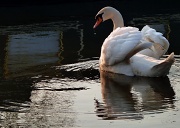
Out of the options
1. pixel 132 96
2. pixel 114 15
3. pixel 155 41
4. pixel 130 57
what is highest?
pixel 114 15

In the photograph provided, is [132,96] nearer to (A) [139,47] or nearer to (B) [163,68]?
(B) [163,68]

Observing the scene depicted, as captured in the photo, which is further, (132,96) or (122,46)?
(122,46)

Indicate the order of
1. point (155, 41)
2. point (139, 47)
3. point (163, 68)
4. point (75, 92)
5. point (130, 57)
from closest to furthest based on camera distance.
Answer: point (75, 92) < point (163, 68) < point (139, 47) < point (130, 57) < point (155, 41)

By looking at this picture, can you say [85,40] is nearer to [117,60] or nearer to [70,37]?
[70,37]

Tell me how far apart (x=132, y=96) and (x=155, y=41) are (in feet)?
7.03

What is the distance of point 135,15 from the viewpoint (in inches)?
925

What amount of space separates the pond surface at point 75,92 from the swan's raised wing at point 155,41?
0.43 m

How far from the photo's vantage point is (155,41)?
10.5 meters

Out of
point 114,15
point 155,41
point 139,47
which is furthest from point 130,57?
point 114,15

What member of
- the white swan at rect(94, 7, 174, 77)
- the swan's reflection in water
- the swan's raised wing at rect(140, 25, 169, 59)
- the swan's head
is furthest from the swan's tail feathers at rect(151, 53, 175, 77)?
the swan's head

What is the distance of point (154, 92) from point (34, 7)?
63.5 ft

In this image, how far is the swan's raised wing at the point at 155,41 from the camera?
34.6 feet

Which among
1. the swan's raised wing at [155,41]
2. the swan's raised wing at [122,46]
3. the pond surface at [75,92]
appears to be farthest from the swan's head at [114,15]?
the swan's raised wing at [122,46]

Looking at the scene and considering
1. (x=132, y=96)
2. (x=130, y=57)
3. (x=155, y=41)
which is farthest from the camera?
(x=155, y=41)
